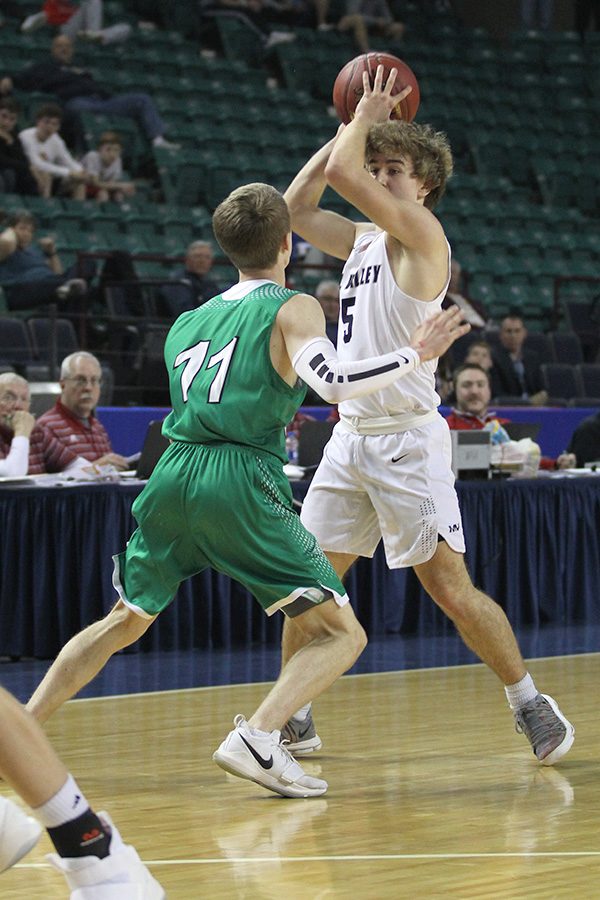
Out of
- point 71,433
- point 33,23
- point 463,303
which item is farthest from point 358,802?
point 33,23

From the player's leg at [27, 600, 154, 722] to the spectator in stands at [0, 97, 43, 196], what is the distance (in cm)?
934

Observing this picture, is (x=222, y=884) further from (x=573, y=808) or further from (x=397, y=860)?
(x=573, y=808)

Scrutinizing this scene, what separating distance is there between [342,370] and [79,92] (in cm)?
1168

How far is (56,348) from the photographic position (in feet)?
35.6

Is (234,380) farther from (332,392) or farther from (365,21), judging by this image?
(365,21)

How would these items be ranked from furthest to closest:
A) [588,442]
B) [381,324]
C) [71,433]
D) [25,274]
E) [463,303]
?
[463,303] → [25,274] → [588,442] → [71,433] → [381,324]

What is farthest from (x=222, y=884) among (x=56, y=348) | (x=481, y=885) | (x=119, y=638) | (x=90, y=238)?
(x=90, y=238)

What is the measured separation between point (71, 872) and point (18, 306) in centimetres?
925

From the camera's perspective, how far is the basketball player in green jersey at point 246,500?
4.14 meters

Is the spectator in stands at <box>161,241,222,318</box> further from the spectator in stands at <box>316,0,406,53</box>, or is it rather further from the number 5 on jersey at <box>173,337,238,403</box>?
the number 5 on jersey at <box>173,337,238,403</box>

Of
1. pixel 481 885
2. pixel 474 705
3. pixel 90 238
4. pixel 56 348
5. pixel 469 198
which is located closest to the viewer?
pixel 481 885

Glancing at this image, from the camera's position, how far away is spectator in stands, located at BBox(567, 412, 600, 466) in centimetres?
979

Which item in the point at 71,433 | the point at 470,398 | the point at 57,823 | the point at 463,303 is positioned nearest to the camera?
the point at 57,823

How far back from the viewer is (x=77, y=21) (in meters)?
16.3
